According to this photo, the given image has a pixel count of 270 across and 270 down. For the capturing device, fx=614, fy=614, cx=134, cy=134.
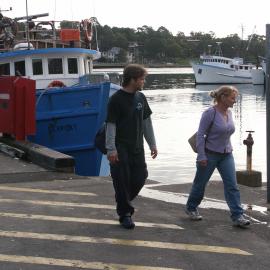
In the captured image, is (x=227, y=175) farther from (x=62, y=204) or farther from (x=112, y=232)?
(x=62, y=204)

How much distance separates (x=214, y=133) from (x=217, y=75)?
84.0 metres

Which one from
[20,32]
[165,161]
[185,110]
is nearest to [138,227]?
[165,161]

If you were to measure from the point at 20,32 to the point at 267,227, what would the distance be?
45.8ft

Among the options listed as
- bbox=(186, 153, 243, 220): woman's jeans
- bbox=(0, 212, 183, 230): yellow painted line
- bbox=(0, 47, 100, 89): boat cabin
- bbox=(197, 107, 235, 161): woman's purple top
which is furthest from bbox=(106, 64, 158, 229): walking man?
bbox=(0, 47, 100, 89): boat cabin

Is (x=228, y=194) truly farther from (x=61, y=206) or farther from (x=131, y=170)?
(x=61, y=206)

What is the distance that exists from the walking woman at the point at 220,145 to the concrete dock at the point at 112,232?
1.07 feet

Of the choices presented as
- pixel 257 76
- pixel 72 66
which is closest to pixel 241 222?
pixel 72 66

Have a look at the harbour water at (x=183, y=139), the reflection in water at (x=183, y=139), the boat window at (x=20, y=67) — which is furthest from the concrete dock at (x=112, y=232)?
the boat window at (x=20, y=67)

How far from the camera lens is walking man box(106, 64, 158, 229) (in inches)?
242

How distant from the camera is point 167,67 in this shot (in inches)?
6988

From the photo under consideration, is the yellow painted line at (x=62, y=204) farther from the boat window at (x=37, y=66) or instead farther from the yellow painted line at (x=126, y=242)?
the boat window at (x=37, y=66)

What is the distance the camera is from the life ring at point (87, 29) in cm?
1892

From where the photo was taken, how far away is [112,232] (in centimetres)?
621

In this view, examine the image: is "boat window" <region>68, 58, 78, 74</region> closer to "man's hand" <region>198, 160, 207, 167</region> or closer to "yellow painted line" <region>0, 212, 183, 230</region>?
"yellow painted line" <region>0, 212, 183, 230</region>
